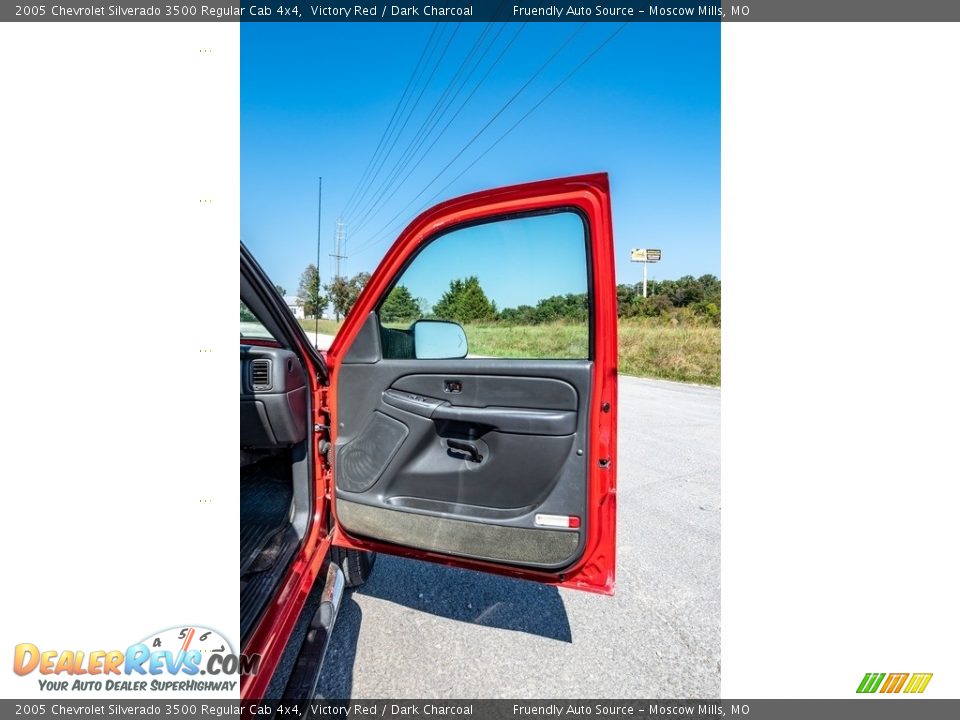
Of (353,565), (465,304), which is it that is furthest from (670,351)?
(353,565)

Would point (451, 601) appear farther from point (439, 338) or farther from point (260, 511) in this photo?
point (439, 338)

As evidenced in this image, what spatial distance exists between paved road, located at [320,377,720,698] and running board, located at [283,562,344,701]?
290mm

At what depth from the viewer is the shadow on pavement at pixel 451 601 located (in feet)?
6.35

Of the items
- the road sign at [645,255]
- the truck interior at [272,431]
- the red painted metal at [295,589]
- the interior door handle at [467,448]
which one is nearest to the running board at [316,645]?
the red painted metal at [295,589]

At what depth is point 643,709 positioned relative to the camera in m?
1.64

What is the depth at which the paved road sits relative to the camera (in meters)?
1.71

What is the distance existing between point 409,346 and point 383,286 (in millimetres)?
298

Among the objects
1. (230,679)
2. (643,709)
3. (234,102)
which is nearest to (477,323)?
(234,102)

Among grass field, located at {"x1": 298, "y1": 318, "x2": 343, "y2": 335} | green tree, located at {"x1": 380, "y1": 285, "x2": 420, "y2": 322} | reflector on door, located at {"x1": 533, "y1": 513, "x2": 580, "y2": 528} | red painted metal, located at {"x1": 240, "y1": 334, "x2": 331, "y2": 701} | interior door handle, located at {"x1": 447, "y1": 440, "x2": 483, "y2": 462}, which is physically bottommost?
red painted metal, located at {"x1": 240, "y1": 334, "x2": 331, "y2": 701}

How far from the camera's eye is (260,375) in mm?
1995

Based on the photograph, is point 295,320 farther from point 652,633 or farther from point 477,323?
point 652,633
